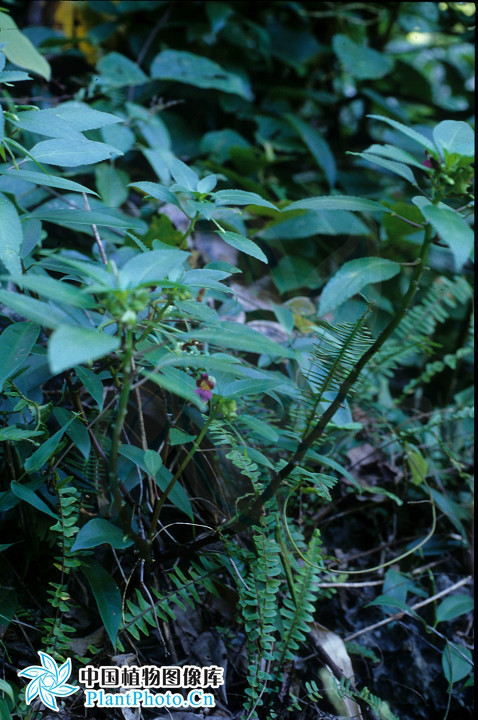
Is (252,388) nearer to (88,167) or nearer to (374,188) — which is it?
(88,167)

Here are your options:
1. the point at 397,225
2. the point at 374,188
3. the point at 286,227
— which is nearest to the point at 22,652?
the point at 286,227

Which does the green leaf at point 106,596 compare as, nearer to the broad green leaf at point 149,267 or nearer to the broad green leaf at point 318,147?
the broad green leaf at point 149,267

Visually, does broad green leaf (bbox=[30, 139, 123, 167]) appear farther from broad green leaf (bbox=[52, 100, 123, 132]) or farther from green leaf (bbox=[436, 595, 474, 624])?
green leaf (bbox=[436, 595, 474, 624])

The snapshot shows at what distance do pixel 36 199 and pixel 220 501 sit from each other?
784 millimetres

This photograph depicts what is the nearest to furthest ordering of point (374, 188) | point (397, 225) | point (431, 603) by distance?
point (431, 603), point (397, 225), point (374, 188)

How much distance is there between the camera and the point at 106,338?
0.47m

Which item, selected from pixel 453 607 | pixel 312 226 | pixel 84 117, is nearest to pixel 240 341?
pixel 84 117

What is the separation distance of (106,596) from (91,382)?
25 cm

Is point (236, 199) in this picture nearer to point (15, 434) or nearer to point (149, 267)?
point (149, 267)

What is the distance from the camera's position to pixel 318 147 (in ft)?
5.56

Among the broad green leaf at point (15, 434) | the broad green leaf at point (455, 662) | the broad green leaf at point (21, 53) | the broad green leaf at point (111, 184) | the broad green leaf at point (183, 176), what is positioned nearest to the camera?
the broad green leaf at point (15, 434)

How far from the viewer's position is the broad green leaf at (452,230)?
575 mm

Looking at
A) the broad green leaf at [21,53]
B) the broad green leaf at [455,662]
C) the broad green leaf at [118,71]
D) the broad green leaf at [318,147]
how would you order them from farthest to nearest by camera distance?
the broad green leaf at [318,147] < the broad green leaf at [118,71] < the broad green leaf at [21,53] < the broad green leaf at [455,662]

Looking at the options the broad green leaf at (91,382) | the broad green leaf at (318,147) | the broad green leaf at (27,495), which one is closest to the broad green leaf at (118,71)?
the broad green leaf at (318,147)
